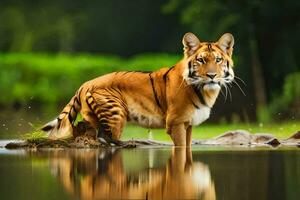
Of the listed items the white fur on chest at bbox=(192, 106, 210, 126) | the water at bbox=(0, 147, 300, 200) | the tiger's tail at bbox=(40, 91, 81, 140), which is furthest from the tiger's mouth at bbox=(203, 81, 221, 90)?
the tiger's tail at bbox=(40, 91, 81, 140)

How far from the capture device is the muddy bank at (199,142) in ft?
25.0

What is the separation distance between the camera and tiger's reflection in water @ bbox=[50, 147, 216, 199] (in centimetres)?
465

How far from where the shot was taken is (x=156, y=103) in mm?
7383

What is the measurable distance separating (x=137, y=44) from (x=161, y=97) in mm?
2041

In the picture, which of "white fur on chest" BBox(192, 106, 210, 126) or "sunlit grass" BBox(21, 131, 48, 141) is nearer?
"white fur on chest" BBox(192, 106, 210, 126)

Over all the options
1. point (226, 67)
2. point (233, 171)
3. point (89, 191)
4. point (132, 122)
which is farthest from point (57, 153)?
point (89, 191)

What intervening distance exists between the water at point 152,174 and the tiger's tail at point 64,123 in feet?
1.15

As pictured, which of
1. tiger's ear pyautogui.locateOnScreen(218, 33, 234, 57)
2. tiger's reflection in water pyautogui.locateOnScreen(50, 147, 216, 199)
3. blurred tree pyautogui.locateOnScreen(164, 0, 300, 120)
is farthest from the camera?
blurred tree pyautogui.locateOnScreen(164, 0, 300, 120)

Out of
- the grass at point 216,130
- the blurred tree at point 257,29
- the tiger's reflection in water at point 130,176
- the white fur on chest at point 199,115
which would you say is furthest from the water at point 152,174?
the blurred tree at point 257,29

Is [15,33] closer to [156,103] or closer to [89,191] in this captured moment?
[156,103]

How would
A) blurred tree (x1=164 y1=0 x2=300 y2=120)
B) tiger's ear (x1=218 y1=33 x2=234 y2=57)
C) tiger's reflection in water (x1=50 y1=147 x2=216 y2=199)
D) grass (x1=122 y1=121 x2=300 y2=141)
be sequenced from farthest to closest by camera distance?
blurred tree (x1=164 y1=0 x2=300 y2=120), grass (x1=122 y1=121 x2=300 y2=141), tiger's ear (x1=218 y1=33 x2=234 y2=57), tiger's reflection in water (x1=50 y1=147 x2=216 y2=199)

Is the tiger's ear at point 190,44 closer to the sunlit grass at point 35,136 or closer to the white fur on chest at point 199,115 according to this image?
the white fur on chest at point 199,115

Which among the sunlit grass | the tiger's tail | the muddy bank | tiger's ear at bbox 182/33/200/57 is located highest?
tiger's ear at bbox 182/33/200/57

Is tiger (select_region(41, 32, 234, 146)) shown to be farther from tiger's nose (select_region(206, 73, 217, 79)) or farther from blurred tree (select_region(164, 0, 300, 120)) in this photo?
blurred tree (select_region(164, 0, 300, 120))
